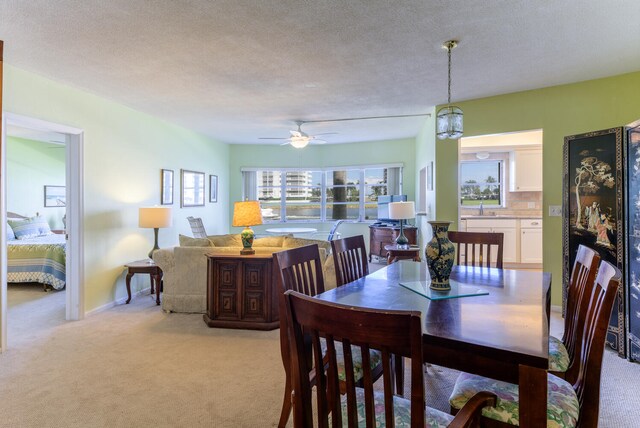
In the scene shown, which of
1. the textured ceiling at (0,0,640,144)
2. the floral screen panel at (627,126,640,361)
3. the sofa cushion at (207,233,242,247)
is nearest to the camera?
the textured ceiling at (0,0,640,144)

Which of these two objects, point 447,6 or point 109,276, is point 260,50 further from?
point 109,276

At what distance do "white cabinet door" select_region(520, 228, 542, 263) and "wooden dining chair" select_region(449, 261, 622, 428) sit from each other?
207 inches

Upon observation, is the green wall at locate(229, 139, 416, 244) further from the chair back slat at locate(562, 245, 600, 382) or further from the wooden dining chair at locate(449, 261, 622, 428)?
the wooden dining chair at locate(449, 261, 622, 428)

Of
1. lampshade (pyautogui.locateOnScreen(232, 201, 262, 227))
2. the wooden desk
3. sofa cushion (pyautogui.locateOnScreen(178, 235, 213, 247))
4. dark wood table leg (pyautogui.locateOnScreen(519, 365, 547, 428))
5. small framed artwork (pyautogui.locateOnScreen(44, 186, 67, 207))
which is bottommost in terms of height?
the wooden desk

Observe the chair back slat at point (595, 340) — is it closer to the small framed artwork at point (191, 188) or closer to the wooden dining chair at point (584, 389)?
the wooden dining chair at point (584, 389)

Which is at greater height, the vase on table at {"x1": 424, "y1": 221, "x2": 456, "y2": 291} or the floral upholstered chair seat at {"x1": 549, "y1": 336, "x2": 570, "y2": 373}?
the vase on table at {"x1": 424, "y1": 221, "x2": 456, "y2": 291}

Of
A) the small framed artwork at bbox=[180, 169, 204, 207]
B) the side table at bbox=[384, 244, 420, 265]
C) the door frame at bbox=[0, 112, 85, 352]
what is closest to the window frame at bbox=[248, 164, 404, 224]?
the small framed artwork at bbox=[180, 169, 204, 207]

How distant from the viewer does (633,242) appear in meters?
2.79

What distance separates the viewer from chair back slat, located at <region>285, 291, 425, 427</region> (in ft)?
2.82

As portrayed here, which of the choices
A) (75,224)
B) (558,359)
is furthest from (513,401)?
(75,224)

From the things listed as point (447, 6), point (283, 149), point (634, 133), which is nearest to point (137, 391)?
point (447, 6)

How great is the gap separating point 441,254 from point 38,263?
5.71m

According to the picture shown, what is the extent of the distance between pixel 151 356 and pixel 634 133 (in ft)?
14.0

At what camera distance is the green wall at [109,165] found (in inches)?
139
